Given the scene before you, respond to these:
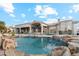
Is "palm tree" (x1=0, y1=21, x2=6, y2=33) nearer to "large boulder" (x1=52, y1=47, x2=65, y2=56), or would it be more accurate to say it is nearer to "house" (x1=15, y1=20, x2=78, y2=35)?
"house" (x1=15, y1=20, x2=78, y2=35)

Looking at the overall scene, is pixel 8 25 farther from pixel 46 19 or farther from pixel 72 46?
pixel 72 46

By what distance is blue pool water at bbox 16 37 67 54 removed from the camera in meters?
1.29

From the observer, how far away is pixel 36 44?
129 cm

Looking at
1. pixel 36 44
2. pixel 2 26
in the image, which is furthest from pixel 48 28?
pixel 2 26

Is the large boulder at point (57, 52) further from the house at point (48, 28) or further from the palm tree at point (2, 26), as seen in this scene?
the palm tree at point (2, 26)

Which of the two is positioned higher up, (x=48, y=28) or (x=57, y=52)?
(x=48, y=28)

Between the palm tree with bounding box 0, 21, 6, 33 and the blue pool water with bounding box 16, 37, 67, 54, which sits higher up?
the palm tree with bounding box 0, 21, 6, 33

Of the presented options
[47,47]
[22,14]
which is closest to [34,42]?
[47,47]

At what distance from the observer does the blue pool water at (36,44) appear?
129 cm

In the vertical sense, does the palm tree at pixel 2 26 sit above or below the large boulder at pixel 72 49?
above

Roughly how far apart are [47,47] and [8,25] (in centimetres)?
33

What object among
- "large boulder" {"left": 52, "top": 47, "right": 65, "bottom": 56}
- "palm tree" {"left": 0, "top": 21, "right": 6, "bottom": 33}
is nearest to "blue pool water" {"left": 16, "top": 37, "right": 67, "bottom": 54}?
"large boulder" {"left": 52, "top": 47, "right": 65, "bottom": 56}

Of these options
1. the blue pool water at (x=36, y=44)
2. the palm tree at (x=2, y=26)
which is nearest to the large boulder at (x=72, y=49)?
the blue pool water at (x=36, y=44)

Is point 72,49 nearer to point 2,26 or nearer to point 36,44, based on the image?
point 36,44
